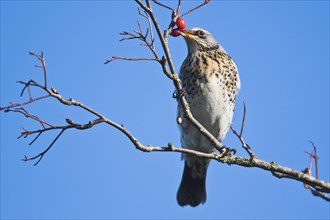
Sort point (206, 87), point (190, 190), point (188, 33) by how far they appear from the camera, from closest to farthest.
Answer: point (206, 87) → point (188, 33) → point (190, 190)

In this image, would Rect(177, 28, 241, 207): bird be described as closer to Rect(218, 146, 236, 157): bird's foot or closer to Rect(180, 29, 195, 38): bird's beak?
Rect(180, 29, 195, 38): bird's beak

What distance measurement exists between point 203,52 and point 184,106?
2337 millimetres

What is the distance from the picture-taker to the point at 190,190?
6.95m

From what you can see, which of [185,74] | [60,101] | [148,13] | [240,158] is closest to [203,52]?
[185,74]

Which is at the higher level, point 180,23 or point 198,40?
point 198,40

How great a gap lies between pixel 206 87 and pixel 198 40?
764 mm

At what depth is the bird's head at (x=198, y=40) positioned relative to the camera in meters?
6.53

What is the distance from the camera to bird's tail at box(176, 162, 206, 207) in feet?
22.7

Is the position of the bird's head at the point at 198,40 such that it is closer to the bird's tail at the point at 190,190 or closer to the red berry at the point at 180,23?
Answer: the bird's tail at the point at 190,190

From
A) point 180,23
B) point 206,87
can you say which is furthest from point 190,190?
point 180,23

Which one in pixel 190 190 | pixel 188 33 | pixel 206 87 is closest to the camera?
pixel 206 87

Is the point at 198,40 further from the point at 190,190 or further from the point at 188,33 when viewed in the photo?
the point at 190,190

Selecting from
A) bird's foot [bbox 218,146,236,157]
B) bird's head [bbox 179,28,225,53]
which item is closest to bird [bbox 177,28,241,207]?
bird's head [bbox 179,28,225,53]

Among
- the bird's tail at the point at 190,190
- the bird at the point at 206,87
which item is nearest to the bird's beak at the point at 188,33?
the bird at the point at 206,87
